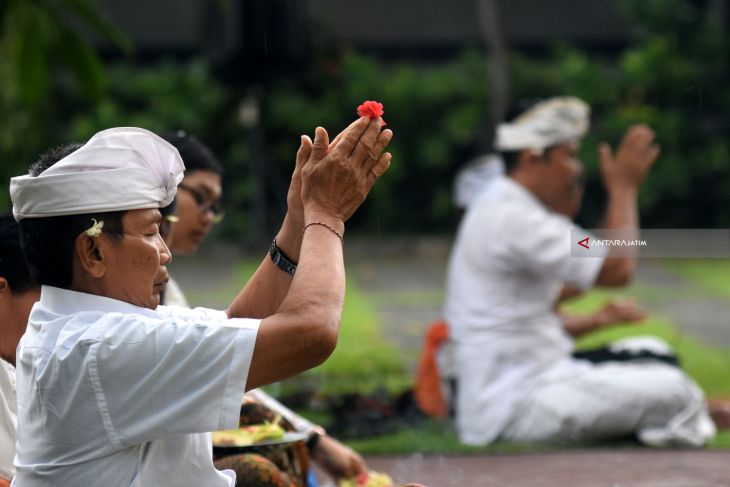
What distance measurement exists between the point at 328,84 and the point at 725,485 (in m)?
10.5

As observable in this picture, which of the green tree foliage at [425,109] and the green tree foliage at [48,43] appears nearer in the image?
the green tree foliage at [48,43]

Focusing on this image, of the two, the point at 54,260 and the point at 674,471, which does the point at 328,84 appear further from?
the point at 54,260

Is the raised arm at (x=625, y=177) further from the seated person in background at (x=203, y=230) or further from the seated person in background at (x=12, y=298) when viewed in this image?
the seated person in background at (x=12, y=298)

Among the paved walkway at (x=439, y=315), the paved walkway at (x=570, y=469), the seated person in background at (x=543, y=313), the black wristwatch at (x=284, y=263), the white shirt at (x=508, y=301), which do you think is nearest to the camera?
the black wristwatch at (x=284, y=263)

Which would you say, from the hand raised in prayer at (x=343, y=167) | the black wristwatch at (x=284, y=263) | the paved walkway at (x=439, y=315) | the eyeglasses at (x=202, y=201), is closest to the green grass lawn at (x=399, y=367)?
the paved walkway at (x=439, y=315)

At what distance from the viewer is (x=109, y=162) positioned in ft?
8.14

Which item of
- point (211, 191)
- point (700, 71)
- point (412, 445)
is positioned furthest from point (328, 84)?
point (211, 191)

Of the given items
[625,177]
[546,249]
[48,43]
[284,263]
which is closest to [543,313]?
[546,249]

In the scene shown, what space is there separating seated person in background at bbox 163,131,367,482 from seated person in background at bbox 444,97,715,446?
1.51 m

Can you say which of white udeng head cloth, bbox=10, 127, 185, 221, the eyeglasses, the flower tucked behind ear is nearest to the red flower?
white udeng head cloth, bbox=10, 127, 185, 221

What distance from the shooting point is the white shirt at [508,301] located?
18.6ft

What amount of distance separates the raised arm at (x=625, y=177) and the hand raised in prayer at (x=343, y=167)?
3.00m

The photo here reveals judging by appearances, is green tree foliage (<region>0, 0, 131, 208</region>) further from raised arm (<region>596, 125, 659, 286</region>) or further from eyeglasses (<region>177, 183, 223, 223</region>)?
raised arm (<region>596, 125, 659, 286</region>)

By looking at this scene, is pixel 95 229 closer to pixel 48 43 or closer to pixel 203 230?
pixel 48 43
